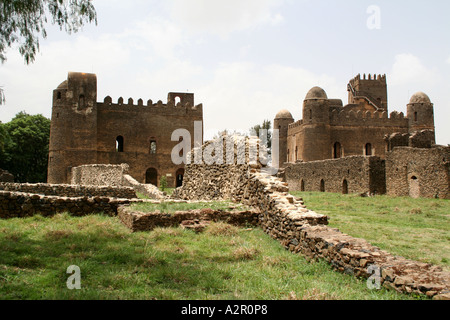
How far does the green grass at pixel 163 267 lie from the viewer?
4.54 m

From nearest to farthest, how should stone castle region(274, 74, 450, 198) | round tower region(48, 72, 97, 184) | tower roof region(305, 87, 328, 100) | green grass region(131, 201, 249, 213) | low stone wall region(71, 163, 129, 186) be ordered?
green grass region(131, 201, 249, 213) < stone castle region(274, 74, 450, 198) < low stone wall region(71, 163, 129, 186) < round tower region(48, 72, 97, 184) < tower roof region(305, 87, 328, 100)

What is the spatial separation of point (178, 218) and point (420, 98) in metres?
40.5

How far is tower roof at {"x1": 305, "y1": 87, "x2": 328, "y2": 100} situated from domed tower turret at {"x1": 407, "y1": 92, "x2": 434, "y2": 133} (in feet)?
31.2

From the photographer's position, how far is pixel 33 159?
48.3 m

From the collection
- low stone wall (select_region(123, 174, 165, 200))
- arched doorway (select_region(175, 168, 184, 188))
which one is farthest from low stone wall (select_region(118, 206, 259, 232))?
arched doorway (select_region(175, 168, 184, 188))

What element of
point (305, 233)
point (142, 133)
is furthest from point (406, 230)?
point (142, 133)

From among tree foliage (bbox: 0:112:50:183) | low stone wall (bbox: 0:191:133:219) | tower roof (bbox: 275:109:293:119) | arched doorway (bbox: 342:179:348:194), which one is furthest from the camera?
tower roof (bbox: 275:109:293:119)

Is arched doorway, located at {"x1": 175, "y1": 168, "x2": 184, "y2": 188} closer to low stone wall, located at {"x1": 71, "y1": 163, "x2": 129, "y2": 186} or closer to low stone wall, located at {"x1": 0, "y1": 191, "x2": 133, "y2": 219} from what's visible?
low stone wall, located at {"x1": 71, "y1": 163, "x2": 129, "y2": 186}

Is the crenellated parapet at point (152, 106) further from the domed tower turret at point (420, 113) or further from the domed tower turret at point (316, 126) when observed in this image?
the domed tower turret at point (420, 113)

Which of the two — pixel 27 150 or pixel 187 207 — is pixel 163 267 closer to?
pixel 187 207

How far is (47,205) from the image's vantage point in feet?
33.2

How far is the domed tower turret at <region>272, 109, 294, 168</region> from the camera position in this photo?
50.9m

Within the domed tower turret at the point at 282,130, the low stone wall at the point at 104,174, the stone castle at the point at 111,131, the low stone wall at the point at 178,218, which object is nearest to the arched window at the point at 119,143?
the stone castle at the point at 111,131
